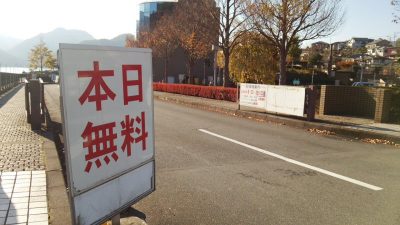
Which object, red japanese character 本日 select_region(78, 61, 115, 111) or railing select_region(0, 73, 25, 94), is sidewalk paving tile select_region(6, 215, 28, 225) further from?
railing select_region(0, 73, 25, 94)

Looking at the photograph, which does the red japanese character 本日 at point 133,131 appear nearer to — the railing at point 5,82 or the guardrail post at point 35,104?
the guardrail post at point 35,104

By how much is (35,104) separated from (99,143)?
7678mm

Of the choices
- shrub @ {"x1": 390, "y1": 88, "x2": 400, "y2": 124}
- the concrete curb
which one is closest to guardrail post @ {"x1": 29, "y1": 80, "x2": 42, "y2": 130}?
the concrete curb

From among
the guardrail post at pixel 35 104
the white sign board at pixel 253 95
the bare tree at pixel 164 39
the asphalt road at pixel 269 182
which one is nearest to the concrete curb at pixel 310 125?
the white sign board at pixel 253 95

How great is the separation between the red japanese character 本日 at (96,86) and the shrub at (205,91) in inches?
683

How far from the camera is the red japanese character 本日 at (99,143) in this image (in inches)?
103

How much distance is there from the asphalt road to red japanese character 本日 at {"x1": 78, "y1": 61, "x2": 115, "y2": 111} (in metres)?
1.70

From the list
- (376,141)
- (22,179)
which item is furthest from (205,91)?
(22,179)

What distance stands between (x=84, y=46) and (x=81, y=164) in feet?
2.70

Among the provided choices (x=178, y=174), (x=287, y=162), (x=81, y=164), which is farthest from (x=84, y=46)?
(x=287, y=162)

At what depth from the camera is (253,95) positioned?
15031 millimetres

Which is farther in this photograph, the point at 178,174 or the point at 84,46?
the point at 178,174

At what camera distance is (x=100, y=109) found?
2.72 m

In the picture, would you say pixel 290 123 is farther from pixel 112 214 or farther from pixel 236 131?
pixel 112 214
